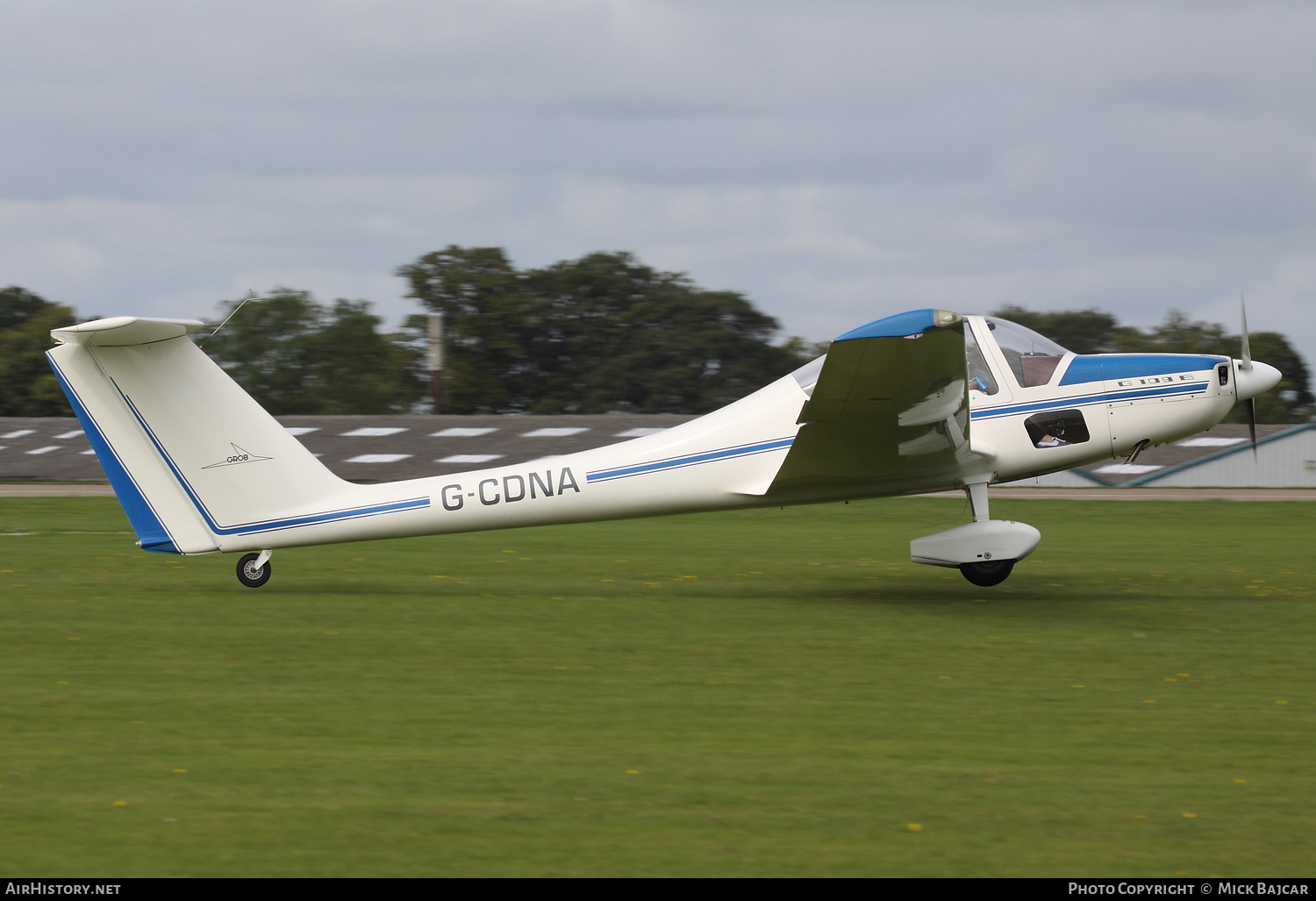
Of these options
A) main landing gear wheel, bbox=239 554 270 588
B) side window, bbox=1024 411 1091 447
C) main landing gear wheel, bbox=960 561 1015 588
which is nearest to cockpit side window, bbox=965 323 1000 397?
side window, bbox=1024 411 1091 447

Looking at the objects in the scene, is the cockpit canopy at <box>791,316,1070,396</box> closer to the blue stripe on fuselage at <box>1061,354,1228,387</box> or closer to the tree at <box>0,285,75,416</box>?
the blue stripe on fuselage at <box>1061,354,1228,387</box>

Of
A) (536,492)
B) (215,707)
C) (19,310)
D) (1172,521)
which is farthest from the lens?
(19,310)

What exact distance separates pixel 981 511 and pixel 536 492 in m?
4.29

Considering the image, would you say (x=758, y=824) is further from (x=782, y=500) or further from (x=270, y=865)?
(x=782, y=500)

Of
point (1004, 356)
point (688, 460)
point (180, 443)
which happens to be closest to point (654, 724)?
point (688, 460)

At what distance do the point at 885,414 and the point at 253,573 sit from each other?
6155 millimetres

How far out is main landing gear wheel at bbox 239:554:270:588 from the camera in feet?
36.1

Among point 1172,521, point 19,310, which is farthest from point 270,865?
point 19,310

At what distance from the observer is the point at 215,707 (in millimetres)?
6730

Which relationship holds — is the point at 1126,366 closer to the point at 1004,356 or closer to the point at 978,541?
the point at 1004,356

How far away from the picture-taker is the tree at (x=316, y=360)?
69.9m

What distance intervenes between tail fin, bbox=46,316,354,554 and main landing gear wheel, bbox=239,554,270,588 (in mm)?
553

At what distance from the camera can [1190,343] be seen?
6284cm

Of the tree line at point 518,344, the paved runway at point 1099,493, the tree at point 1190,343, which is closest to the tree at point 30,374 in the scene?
the tree line at point 518,344
